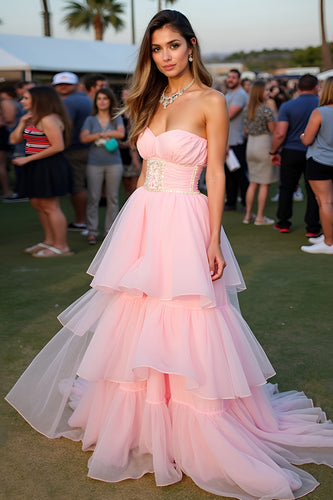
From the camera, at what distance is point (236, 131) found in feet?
30.7

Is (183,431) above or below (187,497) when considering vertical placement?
above

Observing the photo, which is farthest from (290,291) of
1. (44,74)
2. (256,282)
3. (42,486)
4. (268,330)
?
(44,74)

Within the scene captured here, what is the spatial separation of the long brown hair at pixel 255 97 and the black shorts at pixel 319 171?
5.43ft

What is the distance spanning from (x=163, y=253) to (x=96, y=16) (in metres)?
45.5

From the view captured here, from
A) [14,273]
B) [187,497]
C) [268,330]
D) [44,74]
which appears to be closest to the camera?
[187,497]

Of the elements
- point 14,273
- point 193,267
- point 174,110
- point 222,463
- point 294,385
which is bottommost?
point 14,273

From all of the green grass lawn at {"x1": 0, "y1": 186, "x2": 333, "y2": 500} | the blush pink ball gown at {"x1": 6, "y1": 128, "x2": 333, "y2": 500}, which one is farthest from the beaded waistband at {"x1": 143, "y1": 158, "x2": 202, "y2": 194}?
the green grass lawn at {"x1": 0, "y1": 186, "x2": 333, "y2": 500}

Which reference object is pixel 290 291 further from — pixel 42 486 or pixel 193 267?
pixel 42 486

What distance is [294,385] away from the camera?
3.66 meters

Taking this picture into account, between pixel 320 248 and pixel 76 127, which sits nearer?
pixel 320 248

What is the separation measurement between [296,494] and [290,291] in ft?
10.1

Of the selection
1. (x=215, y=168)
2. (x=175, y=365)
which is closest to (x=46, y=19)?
(x=215, y=168)

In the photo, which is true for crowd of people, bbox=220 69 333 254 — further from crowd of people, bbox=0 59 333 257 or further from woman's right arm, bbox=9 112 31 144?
woman's right arm, bbox=9 112 31 144

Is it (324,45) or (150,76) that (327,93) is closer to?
(150,76)
